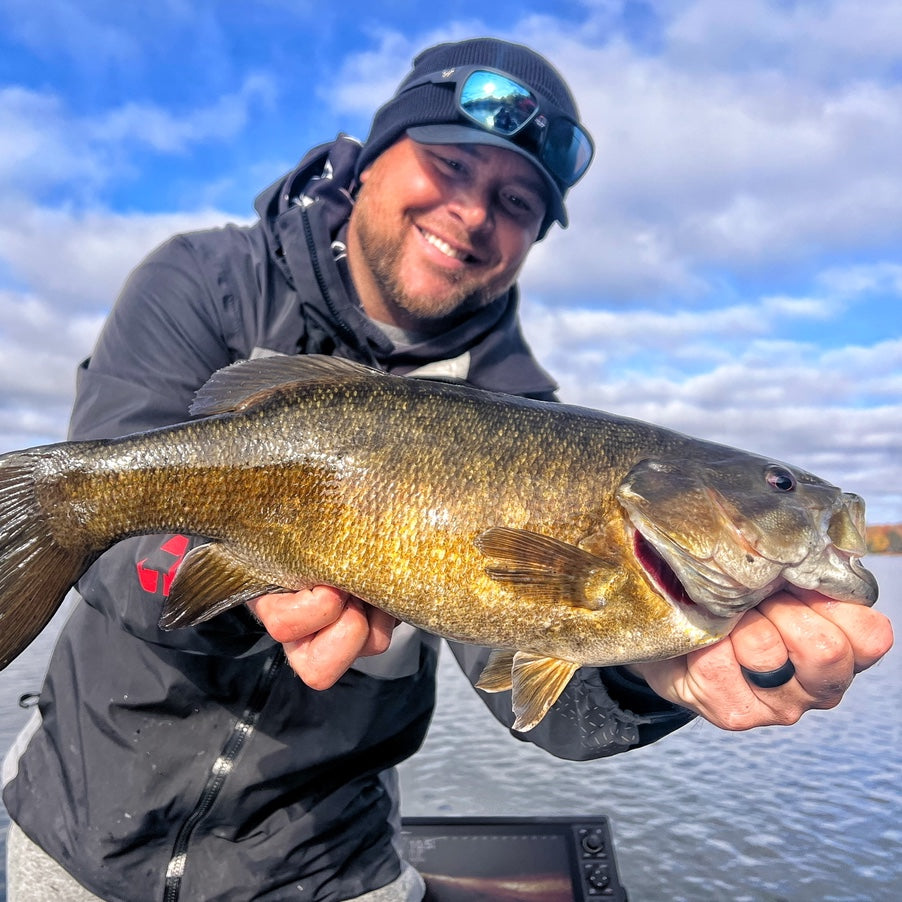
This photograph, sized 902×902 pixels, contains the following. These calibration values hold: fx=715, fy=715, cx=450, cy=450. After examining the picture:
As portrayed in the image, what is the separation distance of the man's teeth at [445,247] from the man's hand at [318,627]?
6.50 feet

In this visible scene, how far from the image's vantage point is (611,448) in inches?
95.7

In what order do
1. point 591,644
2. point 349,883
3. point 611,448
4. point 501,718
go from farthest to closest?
point 501,718
point 349,883
point 611,448
point 591,644

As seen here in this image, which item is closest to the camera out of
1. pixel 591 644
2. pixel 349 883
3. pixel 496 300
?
pixel 591 644

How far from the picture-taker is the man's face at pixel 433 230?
3559 mm

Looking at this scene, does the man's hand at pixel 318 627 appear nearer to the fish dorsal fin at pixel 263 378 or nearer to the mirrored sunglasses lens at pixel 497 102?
the fish dorsal fin at pixel 263 378

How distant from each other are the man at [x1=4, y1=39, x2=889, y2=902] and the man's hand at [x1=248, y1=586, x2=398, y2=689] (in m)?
0.01

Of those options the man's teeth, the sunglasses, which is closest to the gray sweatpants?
the man's teeth

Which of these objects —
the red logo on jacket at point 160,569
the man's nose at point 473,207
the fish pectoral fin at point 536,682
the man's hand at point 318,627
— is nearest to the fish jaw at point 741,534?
the fish pectoral fin at point 536,682

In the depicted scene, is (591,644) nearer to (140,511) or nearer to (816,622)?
(816,622)

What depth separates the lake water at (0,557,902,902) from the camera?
14.1 ft

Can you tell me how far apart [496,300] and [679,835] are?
371cm

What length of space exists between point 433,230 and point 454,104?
0.68 metres

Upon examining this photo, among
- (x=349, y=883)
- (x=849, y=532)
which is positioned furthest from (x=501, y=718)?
(x=849, y=532)

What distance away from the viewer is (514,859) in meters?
3.94
